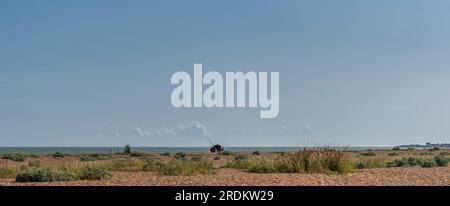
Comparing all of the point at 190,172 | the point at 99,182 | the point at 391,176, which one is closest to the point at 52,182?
the point at 99,182

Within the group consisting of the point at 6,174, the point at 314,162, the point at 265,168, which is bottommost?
the point at 6,174

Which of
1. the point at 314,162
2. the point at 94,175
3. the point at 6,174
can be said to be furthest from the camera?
the point at 6,174

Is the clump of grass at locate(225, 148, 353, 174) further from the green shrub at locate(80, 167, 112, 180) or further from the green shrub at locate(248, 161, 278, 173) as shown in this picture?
the green shrub at locate(80, 167, 112, 180)

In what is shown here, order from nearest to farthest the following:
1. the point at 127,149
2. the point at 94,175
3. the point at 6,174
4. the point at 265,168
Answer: the point at 94,175 < the point at 265,168 < the point at 6,174 < the point at 127,149

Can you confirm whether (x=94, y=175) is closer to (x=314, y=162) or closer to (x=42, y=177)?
(x=42, y=177)

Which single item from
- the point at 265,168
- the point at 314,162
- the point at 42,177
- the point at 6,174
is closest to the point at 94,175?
the point at 42,177

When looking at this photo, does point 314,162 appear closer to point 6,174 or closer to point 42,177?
point 42,177

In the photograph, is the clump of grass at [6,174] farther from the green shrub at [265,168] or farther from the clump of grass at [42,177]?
the green shrub at [265,168]

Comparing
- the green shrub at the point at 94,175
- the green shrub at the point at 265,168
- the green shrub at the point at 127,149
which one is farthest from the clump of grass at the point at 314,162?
the green shrub at the point at 127,149

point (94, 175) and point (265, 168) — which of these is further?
point (265, 168)

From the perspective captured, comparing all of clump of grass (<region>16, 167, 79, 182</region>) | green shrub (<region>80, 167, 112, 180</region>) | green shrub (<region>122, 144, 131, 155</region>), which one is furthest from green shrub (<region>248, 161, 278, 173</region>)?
green shrub (<region>122, 144, 131, 155</region>)

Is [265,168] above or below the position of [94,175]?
above

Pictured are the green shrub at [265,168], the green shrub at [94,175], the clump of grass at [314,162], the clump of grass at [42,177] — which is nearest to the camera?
the clump of grass at [42,177]
